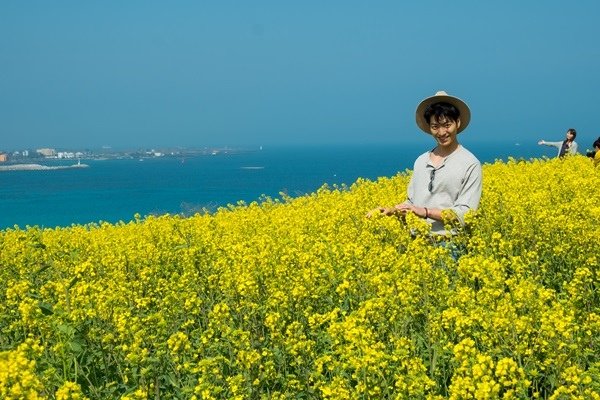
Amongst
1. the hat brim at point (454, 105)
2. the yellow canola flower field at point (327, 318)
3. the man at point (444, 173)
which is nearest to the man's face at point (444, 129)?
the man at point (444, 173)

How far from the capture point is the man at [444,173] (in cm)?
680

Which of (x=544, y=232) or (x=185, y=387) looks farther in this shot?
(x=544, y=232)

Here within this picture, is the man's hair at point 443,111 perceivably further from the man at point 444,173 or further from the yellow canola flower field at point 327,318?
the yellow canola flower field at point 327,318

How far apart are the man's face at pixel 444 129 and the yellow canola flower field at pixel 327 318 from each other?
74 centimetres

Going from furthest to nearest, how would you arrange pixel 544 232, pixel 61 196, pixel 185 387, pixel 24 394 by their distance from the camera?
1. pixel 61 196
2. pixel 544 232
3. pixel 185 387
4. pixel 24 394

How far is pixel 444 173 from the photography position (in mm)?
6879

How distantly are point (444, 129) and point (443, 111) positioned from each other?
0.15 m

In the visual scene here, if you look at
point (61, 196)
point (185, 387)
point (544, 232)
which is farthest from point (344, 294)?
point (61, 196)

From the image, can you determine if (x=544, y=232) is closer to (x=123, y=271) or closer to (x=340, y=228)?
(x=340, y=228)

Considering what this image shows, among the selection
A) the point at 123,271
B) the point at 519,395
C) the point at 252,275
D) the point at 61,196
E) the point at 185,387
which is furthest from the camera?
the point at 61,196

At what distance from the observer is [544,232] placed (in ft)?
23.9

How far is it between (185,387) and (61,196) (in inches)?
4804

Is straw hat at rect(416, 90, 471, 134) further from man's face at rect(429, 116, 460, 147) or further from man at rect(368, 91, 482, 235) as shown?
man's face at rect(429, 116, 460, 147)

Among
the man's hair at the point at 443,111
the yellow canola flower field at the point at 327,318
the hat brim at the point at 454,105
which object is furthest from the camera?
the hat brim at the point at 454,105
